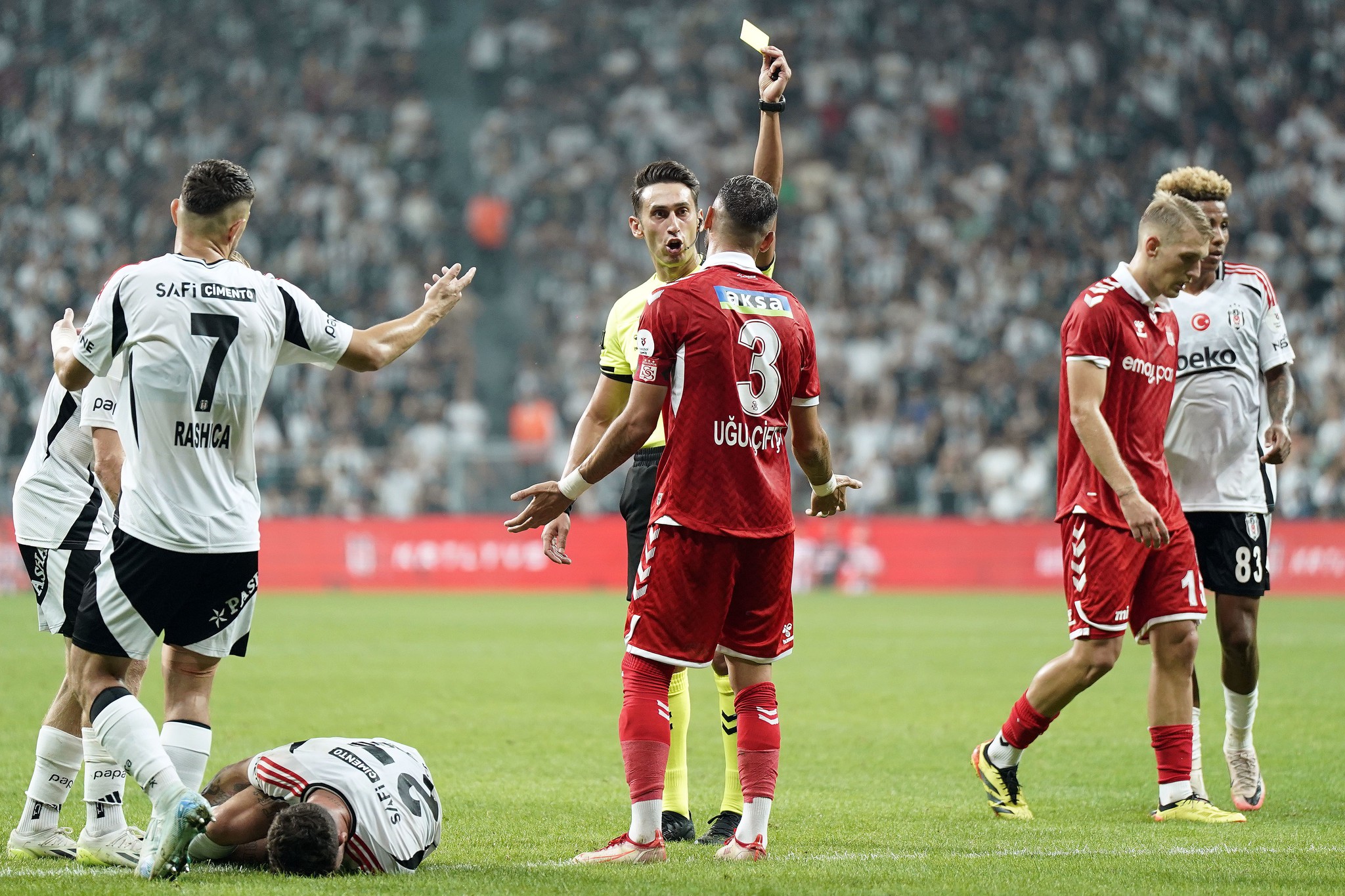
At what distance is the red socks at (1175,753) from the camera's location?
6.82 m

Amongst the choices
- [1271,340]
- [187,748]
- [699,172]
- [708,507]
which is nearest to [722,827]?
[708,507]

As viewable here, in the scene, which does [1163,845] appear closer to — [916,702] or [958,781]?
[958,781]

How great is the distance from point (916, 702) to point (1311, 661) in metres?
4.37

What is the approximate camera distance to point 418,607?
19922 millimetres

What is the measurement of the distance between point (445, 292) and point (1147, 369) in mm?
3060

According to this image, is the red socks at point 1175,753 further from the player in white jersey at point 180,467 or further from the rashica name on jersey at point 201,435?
the rashica name on jersey at point 201,435

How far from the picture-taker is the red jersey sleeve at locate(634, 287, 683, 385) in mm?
5520

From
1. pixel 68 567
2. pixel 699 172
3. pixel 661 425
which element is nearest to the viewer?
pixel 68 567

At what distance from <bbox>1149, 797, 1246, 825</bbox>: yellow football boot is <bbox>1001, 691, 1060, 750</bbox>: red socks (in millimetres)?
605

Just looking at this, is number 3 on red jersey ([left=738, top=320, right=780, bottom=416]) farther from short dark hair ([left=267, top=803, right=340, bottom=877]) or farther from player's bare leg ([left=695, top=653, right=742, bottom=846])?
short dark hair ([left=267, top=803, right=340, bottom=877])

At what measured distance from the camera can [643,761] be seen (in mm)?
5484

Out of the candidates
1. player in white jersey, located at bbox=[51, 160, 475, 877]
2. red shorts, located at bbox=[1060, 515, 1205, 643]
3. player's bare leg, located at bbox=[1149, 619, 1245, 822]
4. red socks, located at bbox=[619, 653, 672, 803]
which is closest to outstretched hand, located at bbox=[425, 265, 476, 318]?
player in white jersey, located at bbox=[51, 160, 475, 877]

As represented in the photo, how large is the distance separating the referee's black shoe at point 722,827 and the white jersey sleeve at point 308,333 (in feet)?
8.08

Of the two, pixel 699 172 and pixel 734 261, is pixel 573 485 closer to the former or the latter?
pixel 734 261
